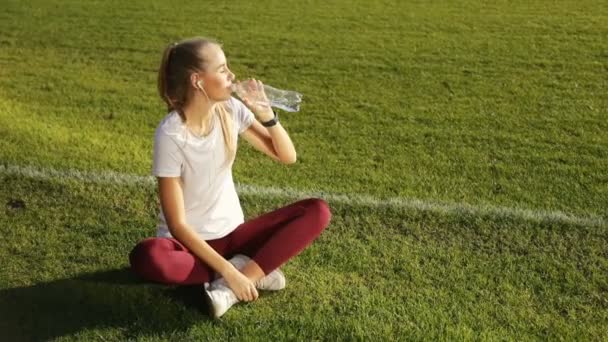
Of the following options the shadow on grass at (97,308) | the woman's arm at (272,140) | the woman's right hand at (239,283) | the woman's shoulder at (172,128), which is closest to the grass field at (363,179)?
the shadow on grass at (97,308)

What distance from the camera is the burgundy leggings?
10.5 feet

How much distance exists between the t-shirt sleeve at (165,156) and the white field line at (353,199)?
146cm

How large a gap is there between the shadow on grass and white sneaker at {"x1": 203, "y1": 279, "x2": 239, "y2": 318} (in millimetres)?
80

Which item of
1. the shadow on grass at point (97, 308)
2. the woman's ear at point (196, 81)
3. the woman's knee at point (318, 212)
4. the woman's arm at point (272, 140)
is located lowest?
the shadow on grass at point (97, 308)

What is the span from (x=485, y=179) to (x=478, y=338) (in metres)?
1.82

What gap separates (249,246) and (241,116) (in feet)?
1.90

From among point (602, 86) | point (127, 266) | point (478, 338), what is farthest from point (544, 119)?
point (127, 266)

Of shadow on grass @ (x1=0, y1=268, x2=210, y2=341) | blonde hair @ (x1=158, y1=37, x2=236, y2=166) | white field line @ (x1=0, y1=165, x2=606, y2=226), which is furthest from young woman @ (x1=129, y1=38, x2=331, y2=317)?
white field line @ (x1=0, y1=165, x2=606, y2=226)

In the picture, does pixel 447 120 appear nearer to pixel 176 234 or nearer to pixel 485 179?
pixel 485 179

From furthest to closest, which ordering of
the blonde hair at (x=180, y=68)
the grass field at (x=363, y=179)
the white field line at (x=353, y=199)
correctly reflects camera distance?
the white field line at (x=353, y=199) → the grass field at (x=363, y=179) → the blonde hair at (x=180, y=68)

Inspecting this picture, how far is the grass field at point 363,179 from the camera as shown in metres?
3.37

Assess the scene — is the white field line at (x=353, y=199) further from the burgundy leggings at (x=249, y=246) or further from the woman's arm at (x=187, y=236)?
the woman's arm at (x=187, y=236)

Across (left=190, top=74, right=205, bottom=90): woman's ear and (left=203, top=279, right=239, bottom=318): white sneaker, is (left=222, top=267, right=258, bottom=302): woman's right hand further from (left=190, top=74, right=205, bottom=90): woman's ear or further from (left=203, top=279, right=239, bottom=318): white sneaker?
(left=190, top=74, right=205, bottom=90): woman's ear

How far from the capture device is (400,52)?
26.1 ft
